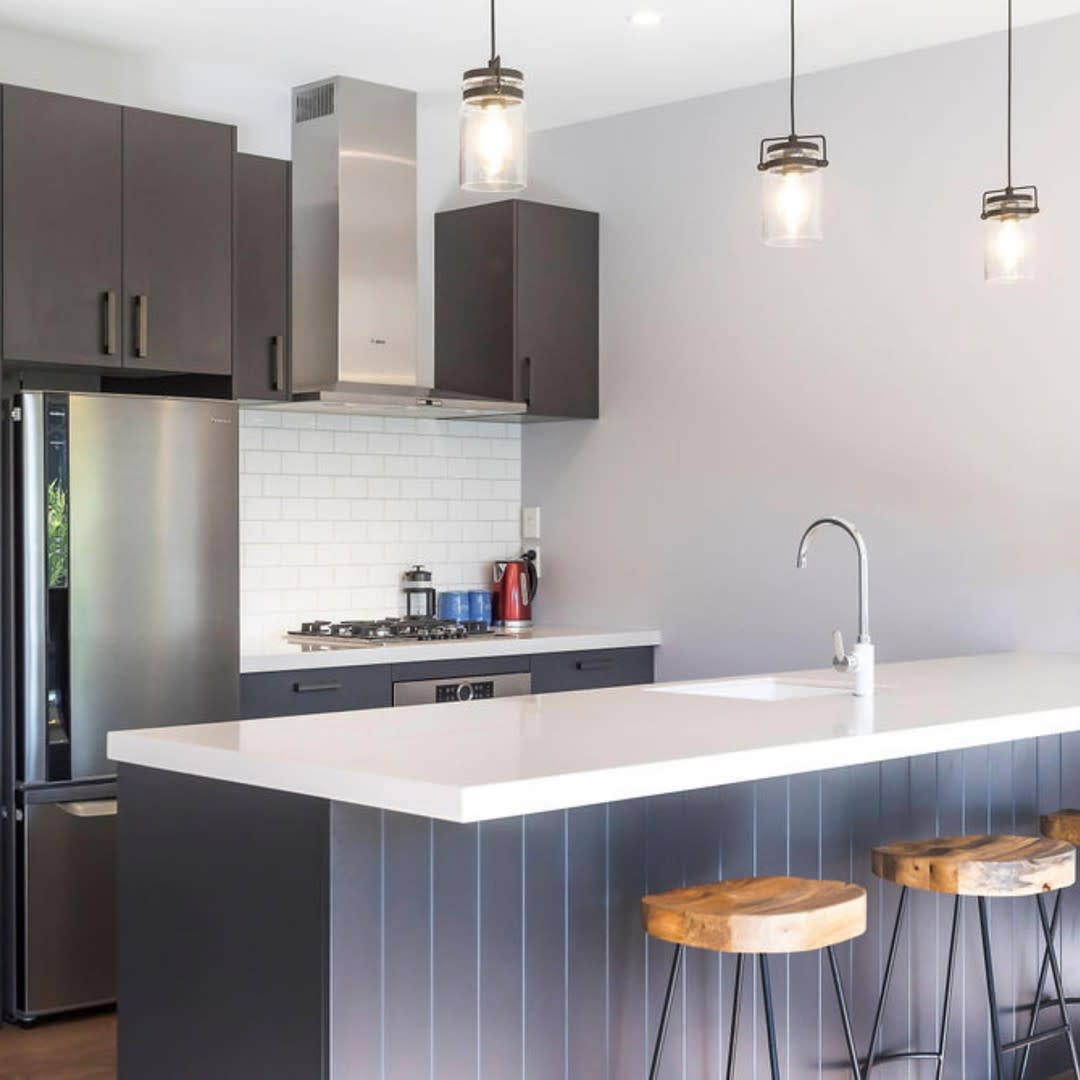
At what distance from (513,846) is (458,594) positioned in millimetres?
3311

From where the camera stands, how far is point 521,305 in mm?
5816

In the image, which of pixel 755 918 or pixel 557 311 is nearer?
pixel 755 918

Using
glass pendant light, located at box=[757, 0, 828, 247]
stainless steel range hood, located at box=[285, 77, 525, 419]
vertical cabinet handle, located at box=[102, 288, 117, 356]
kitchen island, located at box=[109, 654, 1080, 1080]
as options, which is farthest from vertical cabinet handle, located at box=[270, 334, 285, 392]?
glass pendant light, located at box=[757, 0, 828, 247]

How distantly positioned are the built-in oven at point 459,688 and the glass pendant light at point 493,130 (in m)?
2.34

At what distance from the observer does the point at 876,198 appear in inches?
203

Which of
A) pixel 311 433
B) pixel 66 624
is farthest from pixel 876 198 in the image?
pixel 66 624

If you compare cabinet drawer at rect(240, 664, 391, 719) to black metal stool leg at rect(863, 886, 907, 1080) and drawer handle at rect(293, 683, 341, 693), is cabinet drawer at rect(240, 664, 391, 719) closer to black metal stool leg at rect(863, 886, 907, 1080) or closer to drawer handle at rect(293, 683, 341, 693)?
drawer handle at rect(293, 683, 341, 693)

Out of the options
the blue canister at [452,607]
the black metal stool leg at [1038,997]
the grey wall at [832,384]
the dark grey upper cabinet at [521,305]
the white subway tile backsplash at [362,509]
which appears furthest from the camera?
the blue canister at [452,607]

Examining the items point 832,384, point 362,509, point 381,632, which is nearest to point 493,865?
point 381,632

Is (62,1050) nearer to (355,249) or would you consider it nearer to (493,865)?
(493,865)

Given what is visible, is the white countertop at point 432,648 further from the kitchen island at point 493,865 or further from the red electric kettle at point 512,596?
the kitchen island at point 493,865

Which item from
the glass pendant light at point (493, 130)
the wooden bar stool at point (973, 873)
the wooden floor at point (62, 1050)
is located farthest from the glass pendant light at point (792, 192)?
the wooden floor at point (62, 1050)

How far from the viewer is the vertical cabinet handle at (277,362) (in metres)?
5.13

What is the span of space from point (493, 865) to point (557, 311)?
3497 millimetres
